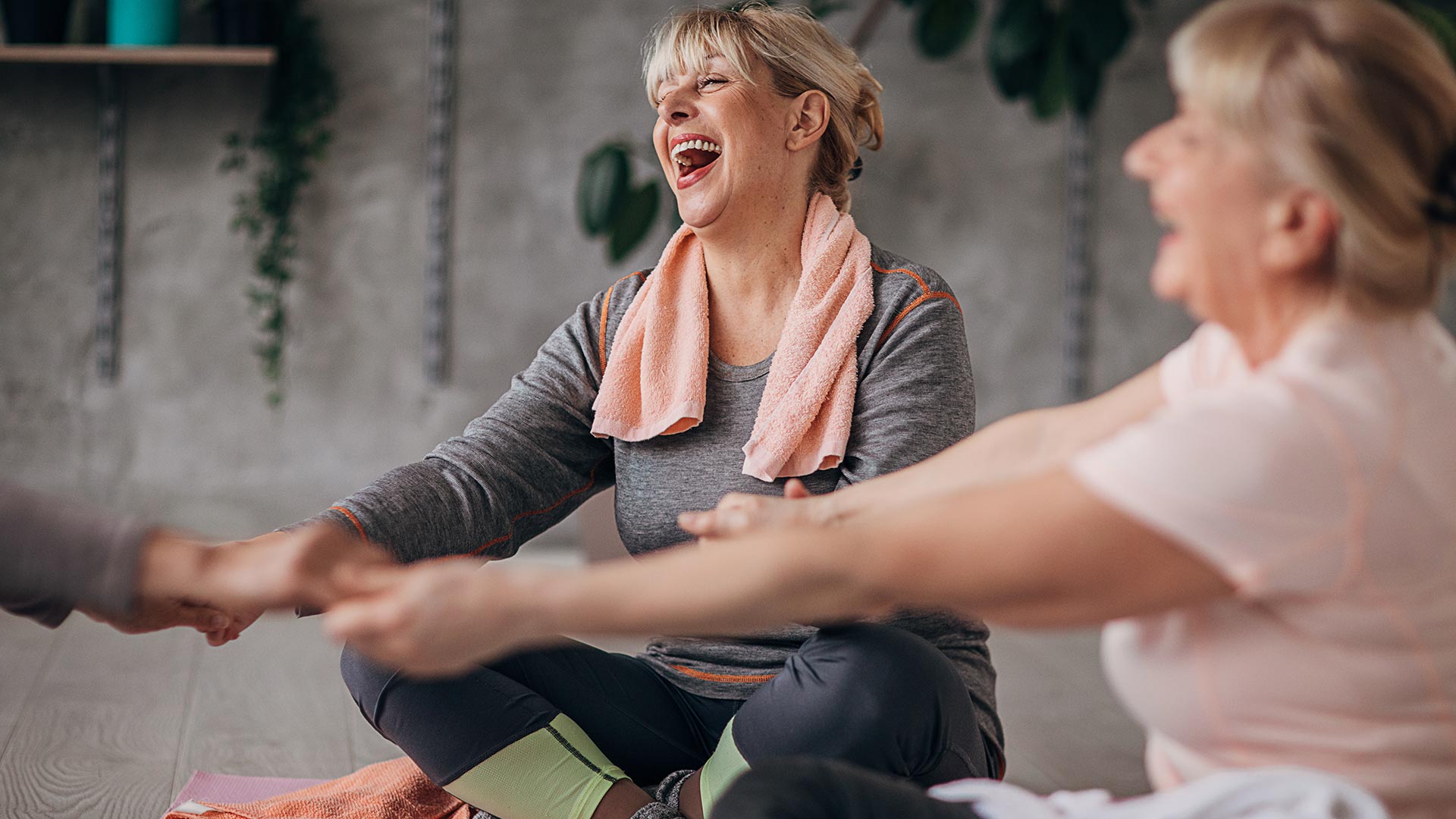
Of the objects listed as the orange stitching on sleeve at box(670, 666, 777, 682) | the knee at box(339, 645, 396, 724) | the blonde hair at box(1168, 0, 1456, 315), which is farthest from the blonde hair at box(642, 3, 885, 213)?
the blonde hair at box(1168, 0, 1456, 315)

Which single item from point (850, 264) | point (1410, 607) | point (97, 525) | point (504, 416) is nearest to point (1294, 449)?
point (1410, 607)

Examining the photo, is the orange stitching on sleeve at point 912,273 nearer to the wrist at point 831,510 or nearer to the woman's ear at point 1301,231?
the wrist at point 831,510

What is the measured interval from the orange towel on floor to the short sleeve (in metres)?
1.26

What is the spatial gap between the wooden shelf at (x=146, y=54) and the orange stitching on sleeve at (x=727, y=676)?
2.64 m

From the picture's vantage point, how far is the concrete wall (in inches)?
149

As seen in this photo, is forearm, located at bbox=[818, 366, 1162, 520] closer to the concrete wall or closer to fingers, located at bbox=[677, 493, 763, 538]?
fingers, located at bbox=[677, 493, 763, 538]

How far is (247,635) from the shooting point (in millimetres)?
3080

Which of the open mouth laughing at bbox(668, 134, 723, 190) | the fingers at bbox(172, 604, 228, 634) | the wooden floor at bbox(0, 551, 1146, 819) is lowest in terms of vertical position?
the wooden floor at bbox(0, 551, 1146, 819)

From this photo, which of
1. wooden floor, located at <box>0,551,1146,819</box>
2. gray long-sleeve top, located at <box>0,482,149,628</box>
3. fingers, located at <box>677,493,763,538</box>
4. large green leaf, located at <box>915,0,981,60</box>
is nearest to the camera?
gray long-sleeve top, located at <box>0,482,149,628</box>

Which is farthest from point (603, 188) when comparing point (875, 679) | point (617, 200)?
point (875, 679)

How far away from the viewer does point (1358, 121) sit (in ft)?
2.48

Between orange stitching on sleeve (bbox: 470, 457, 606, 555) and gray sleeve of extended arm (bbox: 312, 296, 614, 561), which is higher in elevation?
gray sleeve of extended arm (bbox: 312, 296, 614, 561)

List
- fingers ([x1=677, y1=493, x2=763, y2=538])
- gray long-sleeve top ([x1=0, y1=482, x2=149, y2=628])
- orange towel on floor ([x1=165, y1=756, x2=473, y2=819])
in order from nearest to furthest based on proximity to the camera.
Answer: gray long-sleeve top ([x1=0, y1=482, x2=149, y2=628])
fingers ([x1=677, y1=493, x2=763, y2=538])
orange towel on floor ([x1=165, y1=756, x2=473, y2=819])

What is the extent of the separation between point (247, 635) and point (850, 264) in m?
2.05
